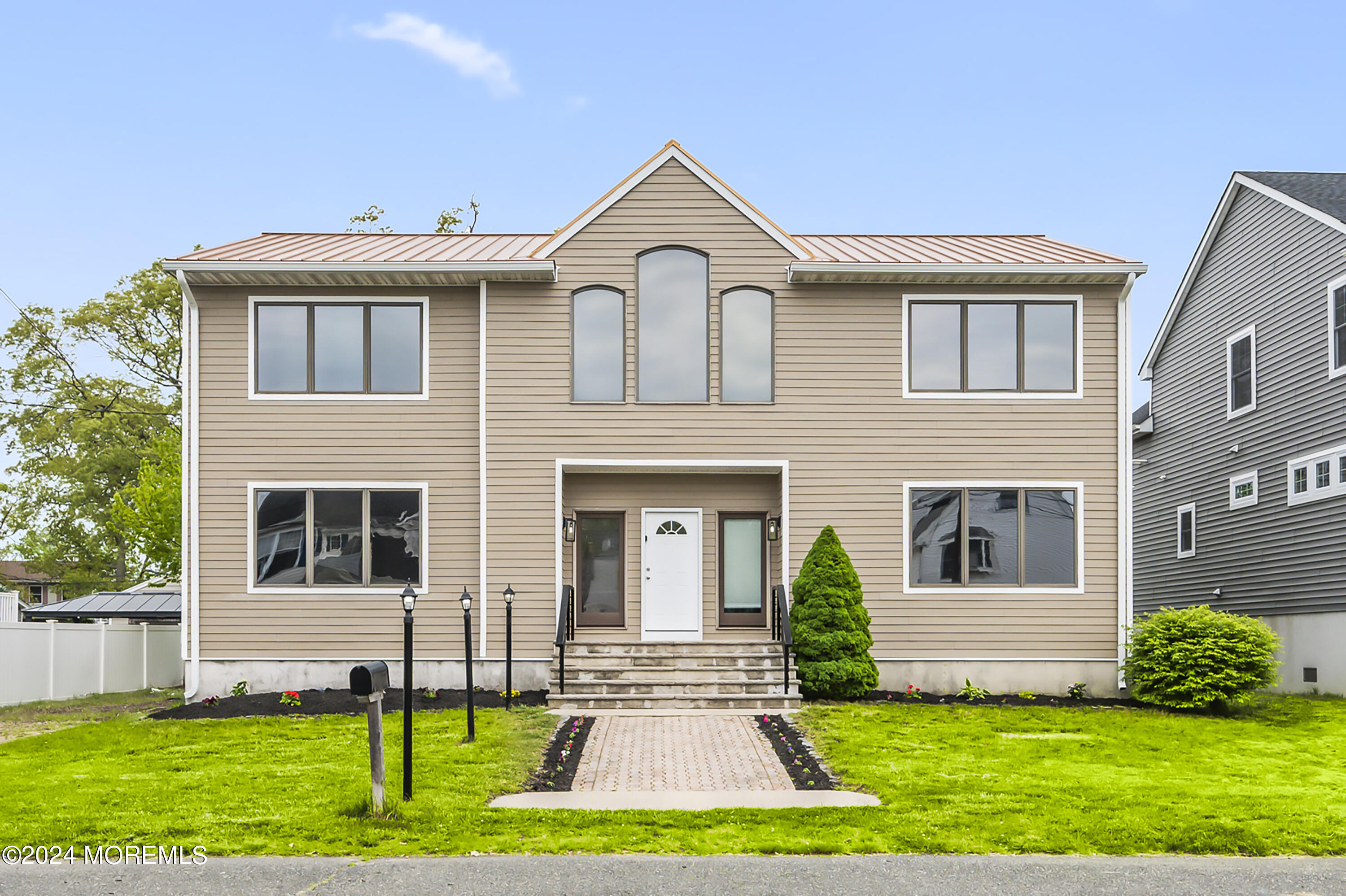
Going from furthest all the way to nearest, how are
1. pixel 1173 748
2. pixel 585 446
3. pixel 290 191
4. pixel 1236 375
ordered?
1. pixel 290 191
2. pixel 1236 375
3. pixel 585 446
4. pixel 1173 748

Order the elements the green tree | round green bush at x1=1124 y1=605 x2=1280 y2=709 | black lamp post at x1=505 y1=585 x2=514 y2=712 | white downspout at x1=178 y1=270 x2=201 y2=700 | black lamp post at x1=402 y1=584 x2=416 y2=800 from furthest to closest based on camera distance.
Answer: the green tree
white downspout at x1=178 y1=270 x2=201 y2=700
round green bush at x1=1124 y1=605 x2=1280 y2=709
black lamp post at x1=505 y1=585 x2=514 y2=712
black lamp post at x1=402 y1=584 x2=416 y2=800

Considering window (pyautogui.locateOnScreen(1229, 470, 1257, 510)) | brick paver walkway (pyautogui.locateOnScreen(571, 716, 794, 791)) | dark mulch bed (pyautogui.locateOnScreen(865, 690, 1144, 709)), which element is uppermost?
window (pyautogui.locateOnScreen(1229, 470, 1257, 510))

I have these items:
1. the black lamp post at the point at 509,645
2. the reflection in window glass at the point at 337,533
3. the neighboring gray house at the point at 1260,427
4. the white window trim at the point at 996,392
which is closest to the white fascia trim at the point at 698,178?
the white window trim at the point at 996,392

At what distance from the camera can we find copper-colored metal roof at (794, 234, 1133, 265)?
14.8 metres

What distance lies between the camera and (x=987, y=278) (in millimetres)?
14719

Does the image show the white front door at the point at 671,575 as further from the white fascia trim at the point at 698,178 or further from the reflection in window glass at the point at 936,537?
the white fascia trim at the point at 698,178

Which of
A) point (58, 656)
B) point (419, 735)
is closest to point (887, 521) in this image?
point (419, 735)

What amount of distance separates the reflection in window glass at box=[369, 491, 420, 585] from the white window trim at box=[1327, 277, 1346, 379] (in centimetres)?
1317

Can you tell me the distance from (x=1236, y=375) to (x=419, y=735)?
1527 cm

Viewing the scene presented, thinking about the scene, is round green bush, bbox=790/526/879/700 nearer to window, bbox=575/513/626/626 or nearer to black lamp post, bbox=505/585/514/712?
window, bbox=575/513/626/626

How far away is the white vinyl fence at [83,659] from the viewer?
15508 millimetres

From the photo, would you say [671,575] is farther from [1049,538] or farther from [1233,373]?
[1233,373]

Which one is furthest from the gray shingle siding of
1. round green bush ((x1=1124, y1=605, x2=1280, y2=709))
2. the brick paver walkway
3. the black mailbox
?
the black mailbox

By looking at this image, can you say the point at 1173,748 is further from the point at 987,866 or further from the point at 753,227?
the point at 753,227
